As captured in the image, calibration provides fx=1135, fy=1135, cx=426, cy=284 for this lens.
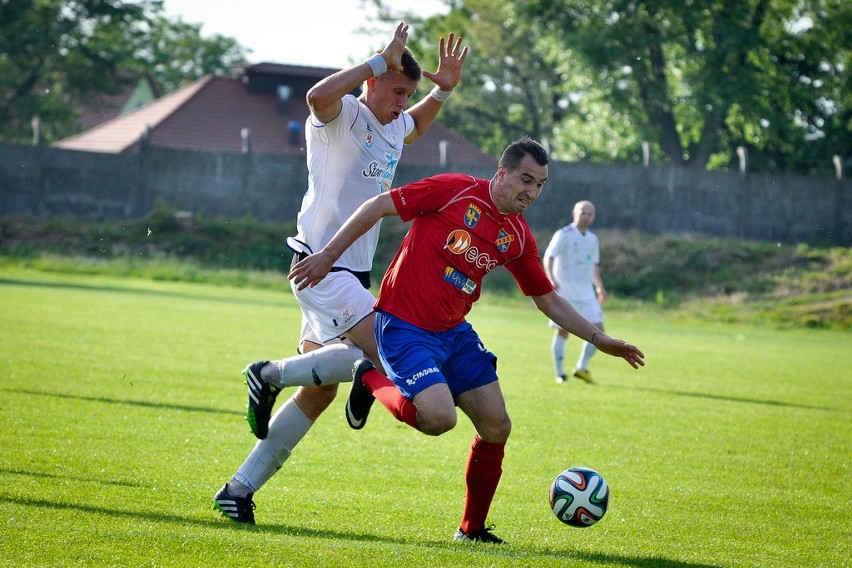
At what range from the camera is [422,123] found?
7.16m

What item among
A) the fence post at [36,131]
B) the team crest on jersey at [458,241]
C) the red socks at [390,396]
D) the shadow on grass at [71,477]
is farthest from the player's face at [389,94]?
the fence post at [36,131]

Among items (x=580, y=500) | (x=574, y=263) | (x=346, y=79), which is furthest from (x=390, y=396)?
(x=574, y=263)

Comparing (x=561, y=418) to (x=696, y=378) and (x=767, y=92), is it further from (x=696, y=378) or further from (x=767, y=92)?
(x=767, y=92)

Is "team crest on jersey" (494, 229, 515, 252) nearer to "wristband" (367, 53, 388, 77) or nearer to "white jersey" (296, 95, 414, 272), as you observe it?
"white jersey" (296, 95, 414, 272)

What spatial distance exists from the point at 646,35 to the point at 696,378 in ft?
96.4

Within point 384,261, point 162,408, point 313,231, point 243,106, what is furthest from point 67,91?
point 313,231

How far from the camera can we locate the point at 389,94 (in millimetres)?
6406

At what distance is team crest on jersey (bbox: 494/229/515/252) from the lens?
6055mm

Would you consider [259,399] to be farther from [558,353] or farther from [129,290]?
[129,290]

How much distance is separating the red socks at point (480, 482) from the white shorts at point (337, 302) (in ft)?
3.13

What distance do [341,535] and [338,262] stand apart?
1497 millimetres

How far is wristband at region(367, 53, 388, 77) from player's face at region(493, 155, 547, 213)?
2.81 ft

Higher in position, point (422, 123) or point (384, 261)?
point (422, 123)

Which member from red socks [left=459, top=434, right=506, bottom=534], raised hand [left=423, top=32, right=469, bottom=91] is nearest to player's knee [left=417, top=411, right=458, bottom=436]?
red socks [left=459, top=434, right=506, bottom=534]
